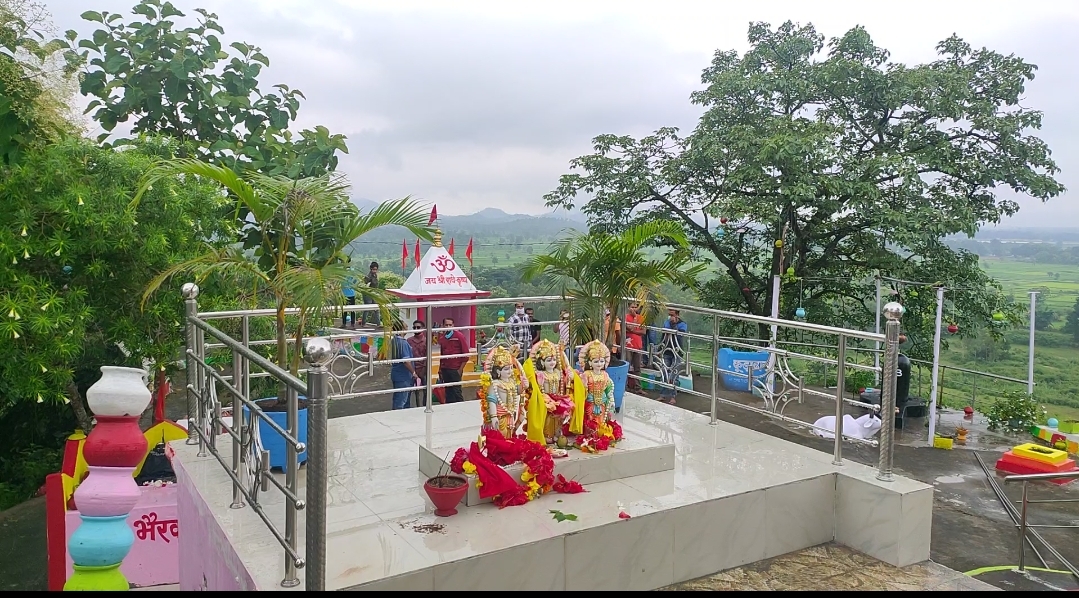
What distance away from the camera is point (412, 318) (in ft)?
36.2

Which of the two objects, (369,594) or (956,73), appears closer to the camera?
(369,594)

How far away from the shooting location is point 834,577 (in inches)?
175

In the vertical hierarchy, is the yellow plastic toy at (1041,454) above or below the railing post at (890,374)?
below

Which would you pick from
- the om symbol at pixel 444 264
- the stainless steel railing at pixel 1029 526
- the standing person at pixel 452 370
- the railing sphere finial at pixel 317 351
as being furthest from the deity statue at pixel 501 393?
the om symbol at pixel 444 264

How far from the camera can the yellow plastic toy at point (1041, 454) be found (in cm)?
810

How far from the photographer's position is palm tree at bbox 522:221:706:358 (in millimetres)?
6711

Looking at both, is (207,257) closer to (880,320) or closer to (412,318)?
(412,318)

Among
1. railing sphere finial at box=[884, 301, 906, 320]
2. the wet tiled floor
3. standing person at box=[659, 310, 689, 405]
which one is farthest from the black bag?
railing sphere finial at box=[884, 301, 906, 320]

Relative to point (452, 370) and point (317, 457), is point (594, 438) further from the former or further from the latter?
point (452, 370)

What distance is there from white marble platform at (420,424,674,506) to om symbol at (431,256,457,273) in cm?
599

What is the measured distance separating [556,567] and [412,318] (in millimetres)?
7443

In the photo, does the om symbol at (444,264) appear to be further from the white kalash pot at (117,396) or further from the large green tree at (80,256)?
the white kalash pot at (117,396)

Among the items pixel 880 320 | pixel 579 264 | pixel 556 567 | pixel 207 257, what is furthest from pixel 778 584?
pixel 880 320

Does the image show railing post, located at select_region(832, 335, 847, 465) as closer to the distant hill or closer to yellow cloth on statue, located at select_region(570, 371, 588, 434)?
yellow cloth on statue, located at select_region(570, 371, 588, 434)
